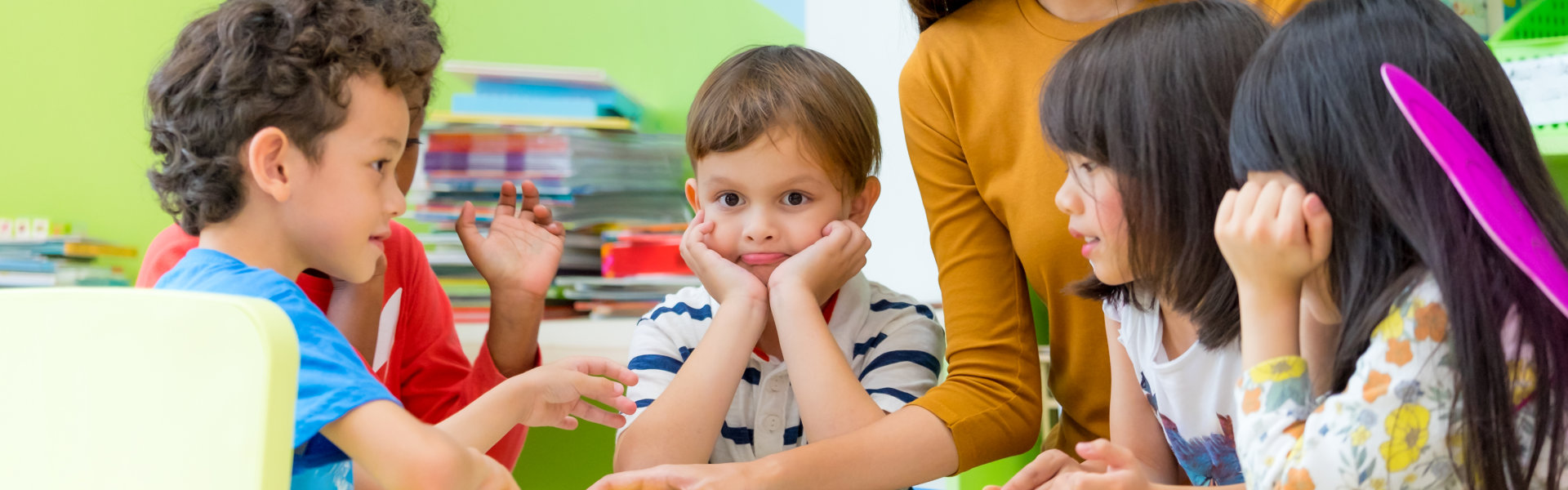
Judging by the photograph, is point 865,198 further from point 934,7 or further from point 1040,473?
point 1040,473

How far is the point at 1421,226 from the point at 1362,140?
0.06 m

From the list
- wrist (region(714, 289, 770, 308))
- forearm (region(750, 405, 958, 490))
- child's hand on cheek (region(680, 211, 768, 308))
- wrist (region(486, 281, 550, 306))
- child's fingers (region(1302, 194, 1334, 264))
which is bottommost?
forearm (region(750, 405, 958, 490))

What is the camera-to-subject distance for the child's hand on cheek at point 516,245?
1.15 m

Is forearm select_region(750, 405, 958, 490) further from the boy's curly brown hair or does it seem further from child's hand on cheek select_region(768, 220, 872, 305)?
the boy's curly brown hair

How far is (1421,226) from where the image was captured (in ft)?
1.98

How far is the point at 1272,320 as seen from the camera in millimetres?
646

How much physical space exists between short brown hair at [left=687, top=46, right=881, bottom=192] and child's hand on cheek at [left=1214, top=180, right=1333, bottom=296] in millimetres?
508

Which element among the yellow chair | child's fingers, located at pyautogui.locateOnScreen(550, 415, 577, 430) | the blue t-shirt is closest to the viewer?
A: the yellow chair

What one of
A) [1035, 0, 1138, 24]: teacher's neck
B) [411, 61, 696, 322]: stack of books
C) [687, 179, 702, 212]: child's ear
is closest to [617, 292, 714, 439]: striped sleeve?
[687, 179, 702, 212]: child's ear

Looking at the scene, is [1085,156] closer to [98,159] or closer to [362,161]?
[362,161]

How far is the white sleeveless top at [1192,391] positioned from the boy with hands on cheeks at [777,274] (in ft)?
0.72

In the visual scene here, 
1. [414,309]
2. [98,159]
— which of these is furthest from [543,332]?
[98,159]

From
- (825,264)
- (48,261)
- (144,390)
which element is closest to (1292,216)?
(825,264)

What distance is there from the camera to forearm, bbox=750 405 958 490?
87 centimetres
